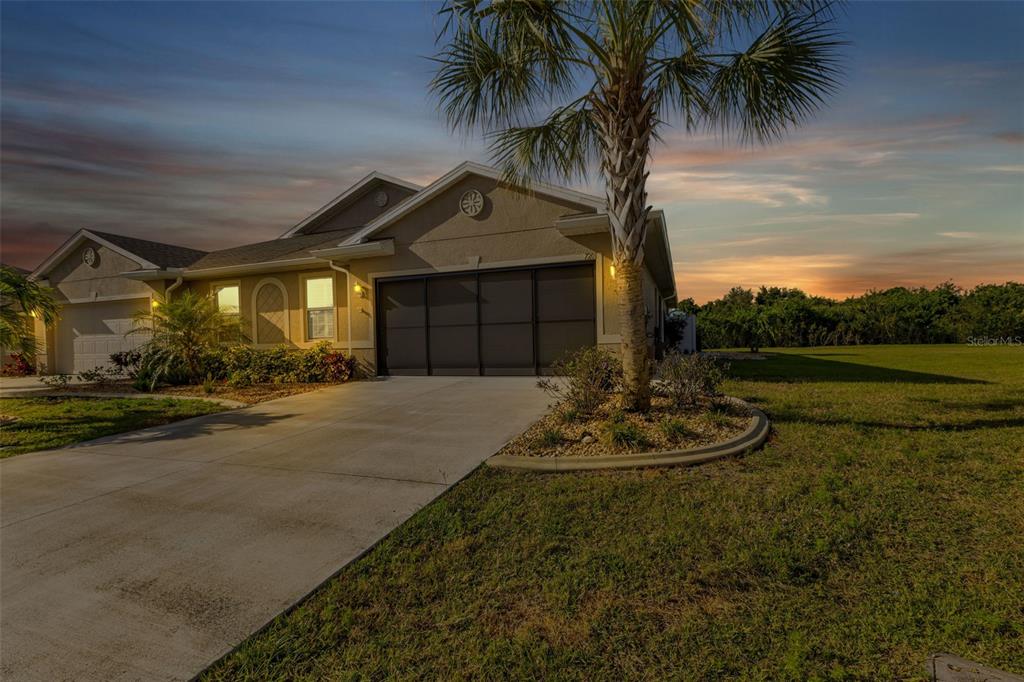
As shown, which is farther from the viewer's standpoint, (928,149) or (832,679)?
(928,149)

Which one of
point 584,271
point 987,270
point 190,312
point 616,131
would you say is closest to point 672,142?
point 616,131

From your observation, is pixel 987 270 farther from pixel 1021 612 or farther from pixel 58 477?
pixel 58 477

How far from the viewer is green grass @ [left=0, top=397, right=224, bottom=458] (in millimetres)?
7266

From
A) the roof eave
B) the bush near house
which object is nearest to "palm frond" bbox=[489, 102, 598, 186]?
the roof eave

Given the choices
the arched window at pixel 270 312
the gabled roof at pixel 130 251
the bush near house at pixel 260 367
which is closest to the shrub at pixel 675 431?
the bush near house at pixel 260 367

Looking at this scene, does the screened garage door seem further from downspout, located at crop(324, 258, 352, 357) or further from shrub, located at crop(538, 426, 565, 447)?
shrub, located at crop(538, 426, 565, 447)

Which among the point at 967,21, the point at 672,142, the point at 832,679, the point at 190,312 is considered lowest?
the point at 832,679

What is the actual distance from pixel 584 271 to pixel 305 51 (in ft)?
23.5

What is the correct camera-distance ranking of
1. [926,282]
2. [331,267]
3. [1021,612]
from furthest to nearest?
1. [926,282]
2. [331,267]
3. [1021,612]

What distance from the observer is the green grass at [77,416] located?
7.27m

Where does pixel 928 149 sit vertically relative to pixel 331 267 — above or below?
above

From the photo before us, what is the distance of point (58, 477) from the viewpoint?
17.4ft

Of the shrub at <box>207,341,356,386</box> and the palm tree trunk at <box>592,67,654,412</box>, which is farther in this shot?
the shrub at <box>207,341,356,386</box>

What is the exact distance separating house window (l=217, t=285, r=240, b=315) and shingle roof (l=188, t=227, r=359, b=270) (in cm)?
83
